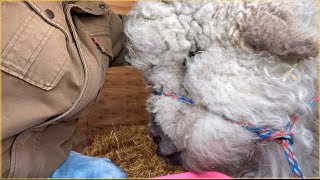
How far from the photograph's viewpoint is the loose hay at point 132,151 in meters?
1.97

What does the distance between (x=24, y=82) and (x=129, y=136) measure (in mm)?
1028

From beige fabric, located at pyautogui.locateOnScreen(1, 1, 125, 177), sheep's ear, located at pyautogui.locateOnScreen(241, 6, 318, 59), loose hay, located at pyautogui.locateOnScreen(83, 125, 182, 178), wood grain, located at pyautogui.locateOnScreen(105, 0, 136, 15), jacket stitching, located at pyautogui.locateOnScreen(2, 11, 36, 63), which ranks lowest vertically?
loose hay, located at pyautogui.locateOnScreen(83, 125, 182, 178)

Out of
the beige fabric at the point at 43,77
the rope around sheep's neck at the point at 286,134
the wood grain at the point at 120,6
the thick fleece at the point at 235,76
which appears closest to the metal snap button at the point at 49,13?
the beige fabric at the point at 43,77

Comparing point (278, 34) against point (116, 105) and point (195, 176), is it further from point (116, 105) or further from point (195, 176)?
point (116, 105)

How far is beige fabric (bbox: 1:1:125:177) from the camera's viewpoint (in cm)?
122

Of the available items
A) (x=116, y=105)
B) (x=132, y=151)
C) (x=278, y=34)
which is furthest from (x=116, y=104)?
(x=278, y=34)

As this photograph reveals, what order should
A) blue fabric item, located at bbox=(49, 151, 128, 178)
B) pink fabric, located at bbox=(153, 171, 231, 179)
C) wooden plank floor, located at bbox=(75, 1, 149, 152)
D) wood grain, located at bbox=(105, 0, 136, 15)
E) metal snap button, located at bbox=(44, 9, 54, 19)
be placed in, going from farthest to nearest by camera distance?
wooden plank floor, located at bbox=(75, 1, 149, 152) → wood grain, located at bbox=(105, 0, 136, 15) → blue fabric item, located at bbox=(49, 151, 128, 178) → metal snap button, located at bbox=(44, 9, 54, 19) → pink fabric, located at bbox=(153, 171, 231, 179)

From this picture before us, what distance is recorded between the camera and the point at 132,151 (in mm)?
2152

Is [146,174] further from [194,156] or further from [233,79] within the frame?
[233,79]

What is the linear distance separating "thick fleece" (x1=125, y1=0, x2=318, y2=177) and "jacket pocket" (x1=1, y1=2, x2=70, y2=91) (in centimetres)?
24

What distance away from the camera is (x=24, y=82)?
124 centimetres

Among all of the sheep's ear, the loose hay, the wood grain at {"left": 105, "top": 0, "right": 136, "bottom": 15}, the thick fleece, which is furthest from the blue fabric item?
the wood grain at {"left": 105, "top": 0, "right": 136, "bottom": 15}

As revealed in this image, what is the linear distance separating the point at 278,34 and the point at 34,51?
0.65 meters

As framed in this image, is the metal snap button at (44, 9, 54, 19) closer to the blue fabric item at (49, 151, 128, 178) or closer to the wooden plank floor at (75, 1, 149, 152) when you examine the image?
the blue fabric item at (49, 151, 128, 178)
